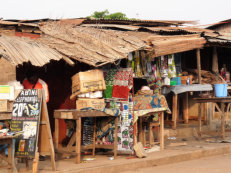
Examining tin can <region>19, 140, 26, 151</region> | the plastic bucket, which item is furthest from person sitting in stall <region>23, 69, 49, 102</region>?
the plastic bucket

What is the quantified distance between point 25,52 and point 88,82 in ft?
5.45

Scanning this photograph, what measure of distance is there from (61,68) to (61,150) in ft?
7.77

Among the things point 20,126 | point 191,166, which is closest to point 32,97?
point 20,126

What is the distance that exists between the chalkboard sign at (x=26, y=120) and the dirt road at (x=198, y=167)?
2.49 meters

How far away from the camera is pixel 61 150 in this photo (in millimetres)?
9031

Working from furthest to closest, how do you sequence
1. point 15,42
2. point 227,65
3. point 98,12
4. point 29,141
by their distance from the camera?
point 98,12, point 227,65, point 15,42, point 29,141

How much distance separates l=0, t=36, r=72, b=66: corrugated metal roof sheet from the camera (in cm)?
770

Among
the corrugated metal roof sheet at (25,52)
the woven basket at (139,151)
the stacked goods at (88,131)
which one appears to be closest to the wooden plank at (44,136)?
the corrugated metal roof sheet at (25,52)

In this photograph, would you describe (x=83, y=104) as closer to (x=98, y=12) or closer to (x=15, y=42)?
(x=15, y=42)

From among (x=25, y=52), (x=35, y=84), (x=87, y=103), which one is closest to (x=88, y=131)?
(x=87, y=103)

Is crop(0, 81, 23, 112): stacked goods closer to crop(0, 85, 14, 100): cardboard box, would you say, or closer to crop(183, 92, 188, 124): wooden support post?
crop(0, 85, 14, 100): cardboard box

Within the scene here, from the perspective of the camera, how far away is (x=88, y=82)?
9102 mm

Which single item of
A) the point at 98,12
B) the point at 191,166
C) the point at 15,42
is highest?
the point at 98,12

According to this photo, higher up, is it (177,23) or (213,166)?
(177,23)
